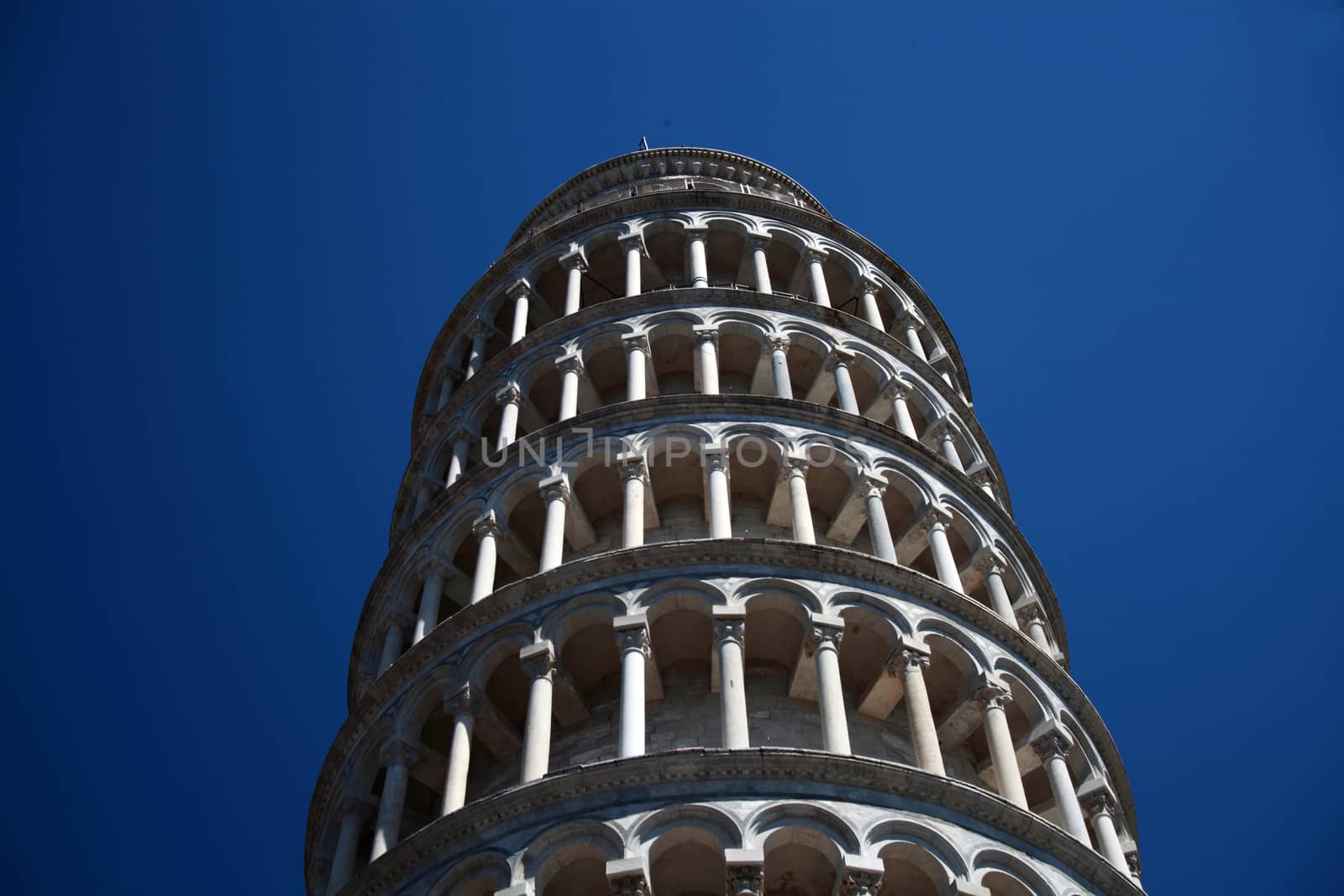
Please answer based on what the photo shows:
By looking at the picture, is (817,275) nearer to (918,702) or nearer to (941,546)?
(941,546)

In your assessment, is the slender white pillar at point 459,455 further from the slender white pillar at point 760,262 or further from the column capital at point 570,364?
the slender white pillar at point 760,262

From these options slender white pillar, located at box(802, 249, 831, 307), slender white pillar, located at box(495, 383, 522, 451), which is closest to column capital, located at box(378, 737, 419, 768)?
slender white pillar, located at box(495, 383, 522, 451)

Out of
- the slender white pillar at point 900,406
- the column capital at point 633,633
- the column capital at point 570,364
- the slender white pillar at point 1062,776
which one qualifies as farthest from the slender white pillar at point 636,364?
the slender white pillar at point 1062,776

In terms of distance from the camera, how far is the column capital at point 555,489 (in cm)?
2241

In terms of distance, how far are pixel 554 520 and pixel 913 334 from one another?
1158cm

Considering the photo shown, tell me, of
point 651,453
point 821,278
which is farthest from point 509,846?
point 821,278

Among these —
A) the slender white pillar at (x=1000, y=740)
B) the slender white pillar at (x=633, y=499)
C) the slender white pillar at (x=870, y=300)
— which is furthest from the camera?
the slender white pillar at (x=870, y=300)

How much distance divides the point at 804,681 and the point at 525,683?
383cm

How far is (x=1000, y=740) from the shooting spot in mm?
18422

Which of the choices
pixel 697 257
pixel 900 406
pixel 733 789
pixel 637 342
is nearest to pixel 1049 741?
pixel 733 789

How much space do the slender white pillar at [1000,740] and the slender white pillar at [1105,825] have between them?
1.17 m

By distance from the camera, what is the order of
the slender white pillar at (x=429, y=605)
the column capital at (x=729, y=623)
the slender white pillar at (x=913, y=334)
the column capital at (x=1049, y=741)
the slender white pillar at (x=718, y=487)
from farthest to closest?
the slender white pillar at (x=913, y=334) < the slender white pillar at (x=429, y=605) < the slender white pillar at (x=718, y=487) < the column capital at (x=1049, y=741) < the column capital at (x=729, y=623)

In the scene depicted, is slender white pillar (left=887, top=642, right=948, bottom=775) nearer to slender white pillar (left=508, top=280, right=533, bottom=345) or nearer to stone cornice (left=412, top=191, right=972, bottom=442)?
slender white pillar (left=508, top=280, right=533, bottom=345)

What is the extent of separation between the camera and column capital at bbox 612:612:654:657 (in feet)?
60.9
